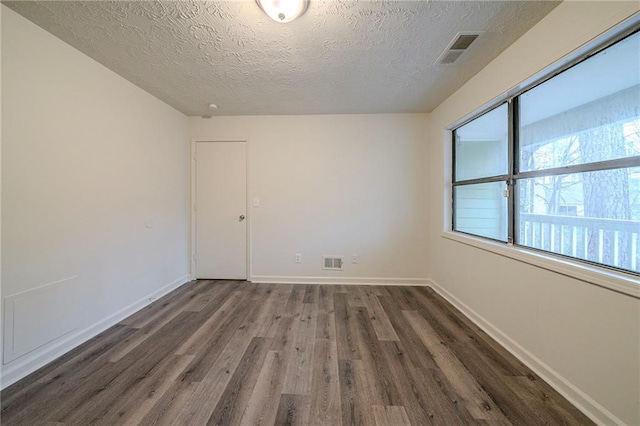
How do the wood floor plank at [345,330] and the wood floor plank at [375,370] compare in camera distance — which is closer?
the wood floor plank at [375,370]

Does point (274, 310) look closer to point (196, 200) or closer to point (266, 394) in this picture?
point (266, 394)

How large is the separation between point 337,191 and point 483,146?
1753mm

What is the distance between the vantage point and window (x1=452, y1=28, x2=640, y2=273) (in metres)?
1.20

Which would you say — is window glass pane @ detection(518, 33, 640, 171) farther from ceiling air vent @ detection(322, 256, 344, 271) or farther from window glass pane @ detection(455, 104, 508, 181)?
ceiling air vent @ detection(322, 256, 344, 271)

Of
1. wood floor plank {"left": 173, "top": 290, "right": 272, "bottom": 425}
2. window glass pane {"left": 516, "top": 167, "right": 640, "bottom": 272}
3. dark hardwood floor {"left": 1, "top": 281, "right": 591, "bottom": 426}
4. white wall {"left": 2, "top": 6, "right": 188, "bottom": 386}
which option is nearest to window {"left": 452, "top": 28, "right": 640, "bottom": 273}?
window glass pane {"left": 516, "top": 167, "right": 640, "bottom": 272}

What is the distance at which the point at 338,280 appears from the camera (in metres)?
3.23

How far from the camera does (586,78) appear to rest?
4.56ft

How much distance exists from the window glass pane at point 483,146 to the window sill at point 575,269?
695mm

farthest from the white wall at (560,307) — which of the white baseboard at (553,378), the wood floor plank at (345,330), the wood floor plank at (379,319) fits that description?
the wood floor plank at (345,330)

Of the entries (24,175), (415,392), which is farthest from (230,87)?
(415,392)

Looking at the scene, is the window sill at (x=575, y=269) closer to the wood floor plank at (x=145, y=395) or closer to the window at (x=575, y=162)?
the window at (x=575, y=162)

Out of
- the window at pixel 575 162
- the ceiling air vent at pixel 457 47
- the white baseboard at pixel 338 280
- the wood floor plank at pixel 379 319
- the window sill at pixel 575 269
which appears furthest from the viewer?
the white baseboard at pixel 338 280

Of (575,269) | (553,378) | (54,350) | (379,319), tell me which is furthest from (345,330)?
(54,350)

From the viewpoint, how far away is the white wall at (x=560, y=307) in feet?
3.67
